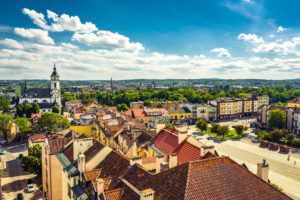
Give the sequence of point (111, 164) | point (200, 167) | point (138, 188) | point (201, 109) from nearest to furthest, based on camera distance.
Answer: point (200, 167)
point (138, 188)
point (111, 164)
point (201, 109)

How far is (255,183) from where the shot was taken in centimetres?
2020

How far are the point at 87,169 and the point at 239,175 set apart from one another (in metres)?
16.2

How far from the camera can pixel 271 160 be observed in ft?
225

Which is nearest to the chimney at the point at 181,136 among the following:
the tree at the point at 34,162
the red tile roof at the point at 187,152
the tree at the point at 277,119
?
the red tile roof at the point at 187,152

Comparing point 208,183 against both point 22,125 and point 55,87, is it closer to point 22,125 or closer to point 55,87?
point 22,125

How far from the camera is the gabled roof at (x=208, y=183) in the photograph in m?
18.0

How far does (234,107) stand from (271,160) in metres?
79.7

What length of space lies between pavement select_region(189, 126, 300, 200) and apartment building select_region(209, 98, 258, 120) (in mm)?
49019

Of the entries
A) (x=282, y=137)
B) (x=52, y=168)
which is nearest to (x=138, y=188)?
(x=52, y=168)

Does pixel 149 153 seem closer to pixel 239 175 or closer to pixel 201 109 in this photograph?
pixel 239 175

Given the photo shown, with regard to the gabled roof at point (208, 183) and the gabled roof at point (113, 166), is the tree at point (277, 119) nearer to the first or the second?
the gabled roof at point (113, 166)

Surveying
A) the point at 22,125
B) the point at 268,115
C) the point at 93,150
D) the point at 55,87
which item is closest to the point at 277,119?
the point at 268,115

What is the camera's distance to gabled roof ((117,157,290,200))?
59.0 ft

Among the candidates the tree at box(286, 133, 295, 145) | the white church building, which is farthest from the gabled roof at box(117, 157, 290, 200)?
the white church building
